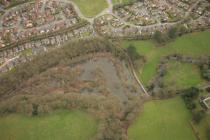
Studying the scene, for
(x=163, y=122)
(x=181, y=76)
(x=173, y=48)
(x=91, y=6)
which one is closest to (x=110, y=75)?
(x=181, y=76)

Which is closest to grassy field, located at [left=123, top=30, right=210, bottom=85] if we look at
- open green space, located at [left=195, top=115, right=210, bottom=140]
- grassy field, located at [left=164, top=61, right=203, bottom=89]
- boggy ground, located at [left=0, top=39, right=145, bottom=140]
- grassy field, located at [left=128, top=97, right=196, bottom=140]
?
grassy field, located at [left=164, top=61, right=203, bottom=89]

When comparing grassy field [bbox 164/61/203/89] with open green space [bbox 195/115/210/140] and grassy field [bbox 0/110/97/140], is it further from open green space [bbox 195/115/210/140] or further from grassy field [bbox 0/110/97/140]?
grassy field [bbox 0/110/97/140]

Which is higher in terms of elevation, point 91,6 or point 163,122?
point 91,6

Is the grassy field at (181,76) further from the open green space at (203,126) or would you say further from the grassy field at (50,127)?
the grassy field at (50,127)

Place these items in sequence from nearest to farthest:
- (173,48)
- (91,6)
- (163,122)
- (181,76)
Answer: (163,122), (181,76), (173,48), (91,6)

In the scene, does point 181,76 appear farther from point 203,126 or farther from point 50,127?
point 50,127

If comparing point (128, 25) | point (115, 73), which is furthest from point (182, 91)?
point (128, 25)

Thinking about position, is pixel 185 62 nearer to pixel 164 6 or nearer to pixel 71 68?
pixel 164 6

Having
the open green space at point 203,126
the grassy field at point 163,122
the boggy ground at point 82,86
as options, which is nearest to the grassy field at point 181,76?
the grassy field at point 163,122
